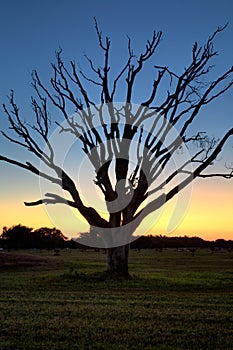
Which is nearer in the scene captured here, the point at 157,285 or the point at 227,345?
the point at 227,345

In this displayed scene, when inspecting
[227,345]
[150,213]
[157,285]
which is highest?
[150,213]

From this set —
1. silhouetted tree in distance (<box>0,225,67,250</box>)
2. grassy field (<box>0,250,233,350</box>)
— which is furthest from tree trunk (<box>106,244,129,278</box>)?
silhouetted tree in distance (<box>0,225,67,250</box>)

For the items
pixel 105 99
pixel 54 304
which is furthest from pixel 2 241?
pixel 54 304

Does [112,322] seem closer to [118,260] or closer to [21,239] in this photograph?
[118,260]

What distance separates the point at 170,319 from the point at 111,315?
1.18 meters

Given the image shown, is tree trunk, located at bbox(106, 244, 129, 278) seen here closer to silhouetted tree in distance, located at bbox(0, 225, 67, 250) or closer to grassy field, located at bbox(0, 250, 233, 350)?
grassy field, located at bbox(0, 250, 233, 350)

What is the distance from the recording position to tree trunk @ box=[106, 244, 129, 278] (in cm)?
2253

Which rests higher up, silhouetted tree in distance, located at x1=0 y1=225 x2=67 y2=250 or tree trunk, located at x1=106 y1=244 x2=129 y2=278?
silhouetted tree in distance, located at x1=0 y1=225 x2=67 y2=250

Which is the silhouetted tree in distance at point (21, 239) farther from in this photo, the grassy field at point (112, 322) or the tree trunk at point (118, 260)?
the grassy field at point (112, 322)

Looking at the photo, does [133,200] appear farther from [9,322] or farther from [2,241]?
[2,241]

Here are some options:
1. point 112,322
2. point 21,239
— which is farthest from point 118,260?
point 21,239

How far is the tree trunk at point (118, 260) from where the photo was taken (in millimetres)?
22531

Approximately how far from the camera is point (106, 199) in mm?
23125

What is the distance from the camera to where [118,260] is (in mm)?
22750
